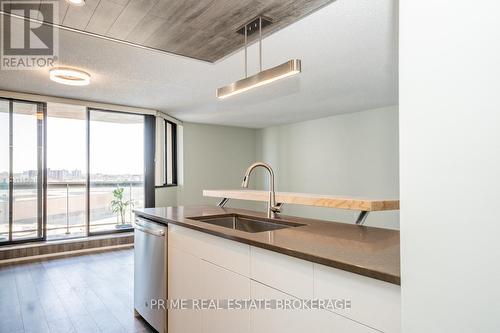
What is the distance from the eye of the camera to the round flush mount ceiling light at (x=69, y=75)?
3230 millimetres

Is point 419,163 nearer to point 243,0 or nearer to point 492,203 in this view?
point 492,203

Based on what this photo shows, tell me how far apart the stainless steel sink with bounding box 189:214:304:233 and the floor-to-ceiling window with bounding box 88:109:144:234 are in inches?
138

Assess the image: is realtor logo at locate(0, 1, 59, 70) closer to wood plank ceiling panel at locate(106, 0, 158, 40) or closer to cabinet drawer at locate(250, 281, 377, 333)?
wood plank ceiling panel at locate(106, 0, 158, 40)

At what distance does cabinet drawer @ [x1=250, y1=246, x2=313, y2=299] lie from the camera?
1232 millimetres

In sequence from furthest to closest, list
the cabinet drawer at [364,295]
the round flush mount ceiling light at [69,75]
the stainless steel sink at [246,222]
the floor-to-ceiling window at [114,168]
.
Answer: the floor-to-ceiling window at [114,168] < the round flush mount ceiling light at [69,75] < the stainless steel sink at [246,222] < the cabinet drawer at [364,295]

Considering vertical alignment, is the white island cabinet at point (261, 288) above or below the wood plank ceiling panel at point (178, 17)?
below

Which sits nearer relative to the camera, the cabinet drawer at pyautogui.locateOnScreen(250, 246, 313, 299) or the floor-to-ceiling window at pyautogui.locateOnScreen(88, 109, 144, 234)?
the cabinet drawer at pyautogui.locateOnScreen(250, 246, 313, 299)

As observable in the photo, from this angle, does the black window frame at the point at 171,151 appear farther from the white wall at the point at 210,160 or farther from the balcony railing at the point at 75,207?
the balcony railing at the point at 75,207

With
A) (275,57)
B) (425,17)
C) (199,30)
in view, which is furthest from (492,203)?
(275,57)

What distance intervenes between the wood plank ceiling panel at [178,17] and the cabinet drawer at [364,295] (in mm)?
1591

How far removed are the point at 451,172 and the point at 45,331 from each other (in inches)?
115

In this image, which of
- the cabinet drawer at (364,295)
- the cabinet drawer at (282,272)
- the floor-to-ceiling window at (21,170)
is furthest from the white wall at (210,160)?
the cabinet drawer at (364,295)

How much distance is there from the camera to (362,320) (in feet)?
3.43

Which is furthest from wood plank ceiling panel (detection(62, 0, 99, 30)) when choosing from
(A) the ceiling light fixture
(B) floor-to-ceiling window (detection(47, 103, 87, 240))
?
(B) floor-to-ceiling window (detection(47, 103, 87, 240))
